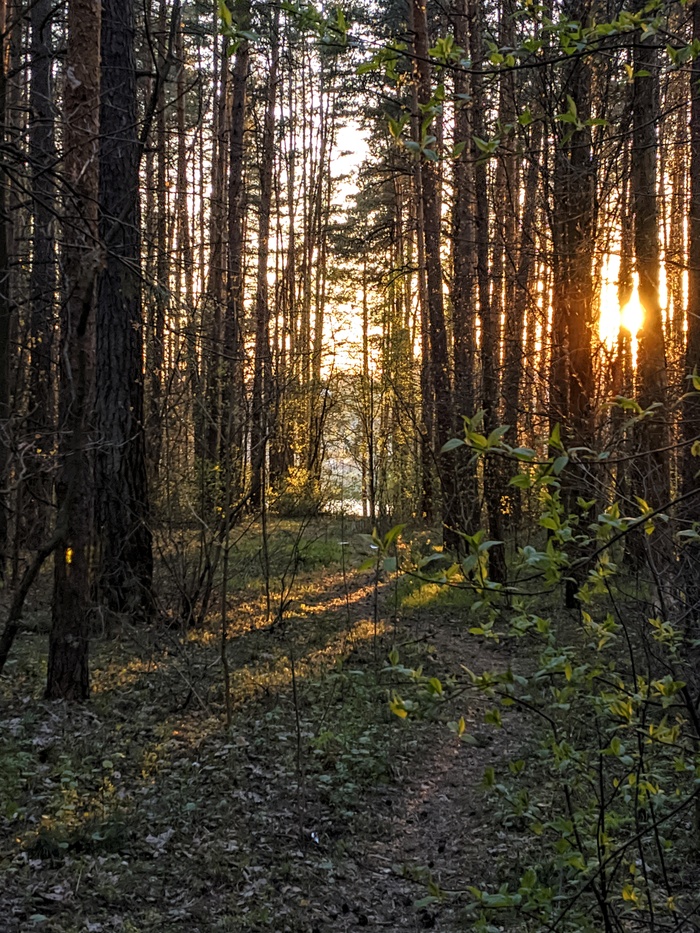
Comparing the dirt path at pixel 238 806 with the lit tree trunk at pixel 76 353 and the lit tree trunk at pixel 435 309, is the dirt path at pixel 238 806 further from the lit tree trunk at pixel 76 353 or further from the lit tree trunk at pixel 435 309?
the lit tree trunk at pixel 435 309

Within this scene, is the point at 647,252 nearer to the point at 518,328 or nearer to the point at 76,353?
the point at 518,328

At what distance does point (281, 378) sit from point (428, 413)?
5321mm

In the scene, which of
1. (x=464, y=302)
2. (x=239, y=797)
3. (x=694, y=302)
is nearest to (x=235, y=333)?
(x=239, y=797)

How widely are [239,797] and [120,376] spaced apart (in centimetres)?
511

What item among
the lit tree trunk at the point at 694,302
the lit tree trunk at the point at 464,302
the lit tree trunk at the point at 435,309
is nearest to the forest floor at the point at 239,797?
the lit tree trunk at the point at 694,302

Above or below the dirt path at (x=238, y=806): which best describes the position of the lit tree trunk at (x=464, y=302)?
above

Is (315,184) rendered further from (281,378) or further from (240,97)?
(281,378)

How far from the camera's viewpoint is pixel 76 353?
529cm

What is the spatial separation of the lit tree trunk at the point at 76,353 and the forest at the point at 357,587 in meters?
0.03

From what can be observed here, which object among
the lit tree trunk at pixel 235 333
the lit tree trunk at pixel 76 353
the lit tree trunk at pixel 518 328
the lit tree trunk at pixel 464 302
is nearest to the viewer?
the lit tree trunk at pixel 76 353

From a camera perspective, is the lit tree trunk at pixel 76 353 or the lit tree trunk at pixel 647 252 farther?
the lit tree trunk at pixel 647 252

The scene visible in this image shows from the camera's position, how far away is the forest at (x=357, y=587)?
2.52m

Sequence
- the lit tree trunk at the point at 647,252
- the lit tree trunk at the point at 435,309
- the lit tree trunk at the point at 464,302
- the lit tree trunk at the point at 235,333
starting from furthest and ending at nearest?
the lit tree trunk at the point at 435,309
the lit tree trunk at the point at 464,302
the lit tree trunk at the point at 647,252
the lit tree trunk at the point at 235,333

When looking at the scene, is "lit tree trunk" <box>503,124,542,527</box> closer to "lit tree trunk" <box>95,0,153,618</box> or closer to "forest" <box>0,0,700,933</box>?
"forest" <box>0,0,700,933</box>
